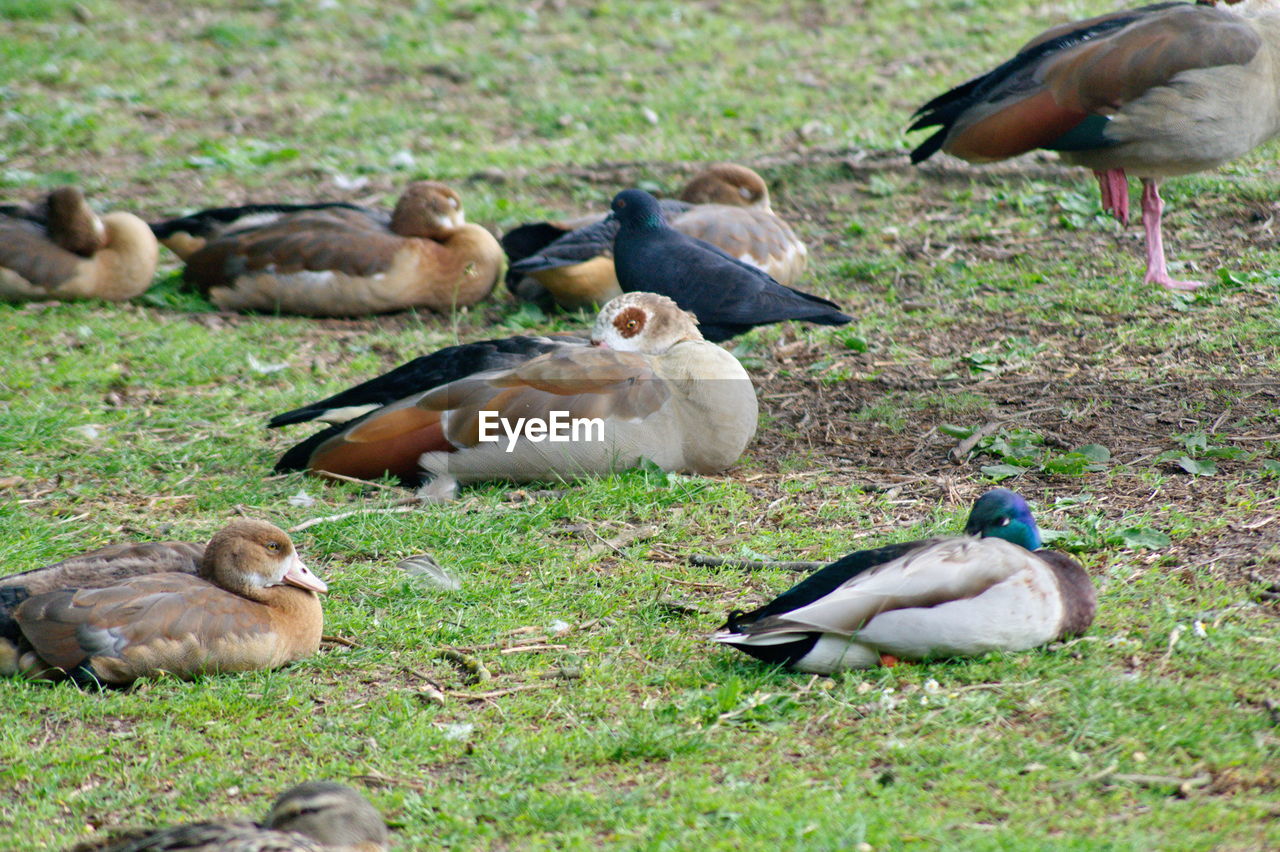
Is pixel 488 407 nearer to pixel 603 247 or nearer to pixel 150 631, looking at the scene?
pixel 150 631

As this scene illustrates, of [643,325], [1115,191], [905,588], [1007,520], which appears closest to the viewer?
[905,588]

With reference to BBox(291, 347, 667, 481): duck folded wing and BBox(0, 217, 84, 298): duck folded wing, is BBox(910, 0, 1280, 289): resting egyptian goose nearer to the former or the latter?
BBox(291, 347, 667, 481): duck folded wing

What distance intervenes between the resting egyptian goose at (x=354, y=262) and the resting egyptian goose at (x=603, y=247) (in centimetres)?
34

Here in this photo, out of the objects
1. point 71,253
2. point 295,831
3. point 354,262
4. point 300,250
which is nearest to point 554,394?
point 295,831

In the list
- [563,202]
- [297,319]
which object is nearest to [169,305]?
[297,319]

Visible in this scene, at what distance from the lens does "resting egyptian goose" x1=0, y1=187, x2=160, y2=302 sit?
8359 millimetres

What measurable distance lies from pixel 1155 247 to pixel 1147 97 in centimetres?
85

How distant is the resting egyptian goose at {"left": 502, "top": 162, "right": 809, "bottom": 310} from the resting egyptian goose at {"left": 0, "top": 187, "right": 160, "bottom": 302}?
2360mm

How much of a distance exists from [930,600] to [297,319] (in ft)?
18.4

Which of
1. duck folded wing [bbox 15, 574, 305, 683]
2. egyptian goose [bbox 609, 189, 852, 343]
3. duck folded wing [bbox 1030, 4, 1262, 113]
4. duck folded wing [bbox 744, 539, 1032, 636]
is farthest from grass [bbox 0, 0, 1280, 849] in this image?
duck folded wing [bbox 1030, 4, 1262, 113]

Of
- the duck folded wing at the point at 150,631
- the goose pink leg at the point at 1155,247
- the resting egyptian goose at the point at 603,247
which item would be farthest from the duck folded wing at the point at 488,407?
the goose pink leg at the point at 1155,247

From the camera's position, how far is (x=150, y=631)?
424 cm

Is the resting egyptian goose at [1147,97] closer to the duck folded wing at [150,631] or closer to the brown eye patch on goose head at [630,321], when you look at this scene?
the brown eye patch on goose head at [630,321]

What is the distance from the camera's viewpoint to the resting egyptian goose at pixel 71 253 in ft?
27.4
